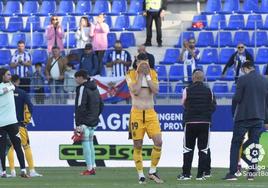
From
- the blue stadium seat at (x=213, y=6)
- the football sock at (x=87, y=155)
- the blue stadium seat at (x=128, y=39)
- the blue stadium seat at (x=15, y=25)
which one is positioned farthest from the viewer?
the blue stadium seat at (x=15, y=25)

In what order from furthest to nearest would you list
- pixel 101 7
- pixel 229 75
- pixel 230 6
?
pixel 101 7 → pixel 230 6 → pixel 229 75

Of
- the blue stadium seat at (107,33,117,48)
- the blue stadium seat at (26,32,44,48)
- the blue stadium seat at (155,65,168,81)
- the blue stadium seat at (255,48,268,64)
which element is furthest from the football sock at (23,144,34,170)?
the blue stadium seat at (26,32,44,48)

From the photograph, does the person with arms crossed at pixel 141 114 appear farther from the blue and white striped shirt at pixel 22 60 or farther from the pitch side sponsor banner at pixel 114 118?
the blue and white striped shirt at pixel 22 60

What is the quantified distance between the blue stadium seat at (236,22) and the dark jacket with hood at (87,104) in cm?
829

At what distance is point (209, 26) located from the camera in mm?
27078

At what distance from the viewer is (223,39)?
2645cm

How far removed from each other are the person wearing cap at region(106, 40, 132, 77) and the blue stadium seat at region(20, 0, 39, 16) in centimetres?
627

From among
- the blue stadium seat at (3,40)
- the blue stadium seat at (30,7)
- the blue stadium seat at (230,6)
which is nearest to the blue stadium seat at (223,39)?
the blue stadium seat at (230,6)

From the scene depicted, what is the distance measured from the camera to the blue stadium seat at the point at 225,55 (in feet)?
84.1

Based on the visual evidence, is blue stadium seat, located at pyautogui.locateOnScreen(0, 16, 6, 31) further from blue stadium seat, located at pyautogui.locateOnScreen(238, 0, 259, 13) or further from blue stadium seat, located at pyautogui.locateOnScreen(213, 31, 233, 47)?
blue stadium seat, located at pyautogui.locateOnScreen(238, 0, 259, 13)

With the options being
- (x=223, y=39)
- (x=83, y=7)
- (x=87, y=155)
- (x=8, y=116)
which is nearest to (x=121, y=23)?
(x=83, y=7)

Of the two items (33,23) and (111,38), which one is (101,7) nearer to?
(33,23)

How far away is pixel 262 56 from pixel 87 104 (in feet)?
24.7

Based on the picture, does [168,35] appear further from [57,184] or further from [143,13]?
[57,184]
